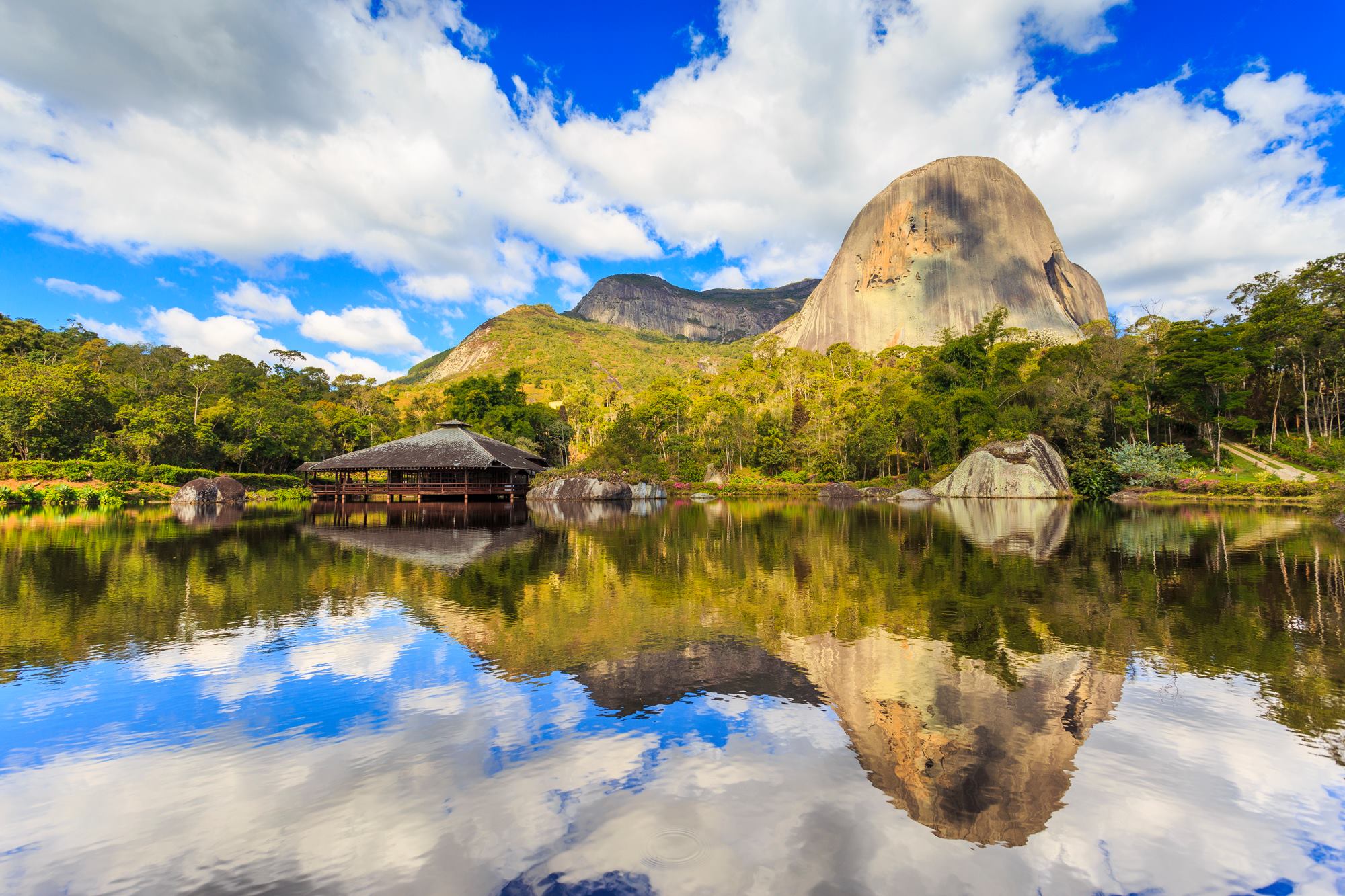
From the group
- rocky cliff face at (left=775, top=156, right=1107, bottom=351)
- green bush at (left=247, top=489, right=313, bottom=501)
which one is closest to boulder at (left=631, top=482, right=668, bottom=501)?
green bush at (left=247, top=489, right=313, bottom=501)

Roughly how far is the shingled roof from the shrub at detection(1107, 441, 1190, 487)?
108 ft

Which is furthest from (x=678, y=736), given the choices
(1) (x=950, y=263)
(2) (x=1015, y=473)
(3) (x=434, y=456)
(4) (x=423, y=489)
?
(1) (x=950, y=263)

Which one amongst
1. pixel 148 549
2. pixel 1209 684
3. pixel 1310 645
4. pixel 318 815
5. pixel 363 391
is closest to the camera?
pixel 318 815

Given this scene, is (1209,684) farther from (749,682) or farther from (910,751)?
(749,682)

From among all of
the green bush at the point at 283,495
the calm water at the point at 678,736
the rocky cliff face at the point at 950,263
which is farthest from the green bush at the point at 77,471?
the rocky cliff face at the point at 950,263

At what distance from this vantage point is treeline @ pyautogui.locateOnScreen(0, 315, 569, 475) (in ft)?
107

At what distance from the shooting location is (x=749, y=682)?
5203 mm

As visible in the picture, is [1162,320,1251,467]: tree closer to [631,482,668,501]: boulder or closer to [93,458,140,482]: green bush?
[631,482,668,501]: boulder

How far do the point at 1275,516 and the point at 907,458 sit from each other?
22920mm

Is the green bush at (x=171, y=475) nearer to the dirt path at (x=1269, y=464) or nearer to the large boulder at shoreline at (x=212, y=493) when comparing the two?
the large boulder at shoreline at (x=212, y=493)

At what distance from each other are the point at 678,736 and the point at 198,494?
3456 centimetres

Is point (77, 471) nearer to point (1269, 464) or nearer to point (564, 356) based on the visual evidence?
point (1269, 464)

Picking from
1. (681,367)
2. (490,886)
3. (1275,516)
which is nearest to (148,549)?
(490,886)

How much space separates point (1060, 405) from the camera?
35312mm
